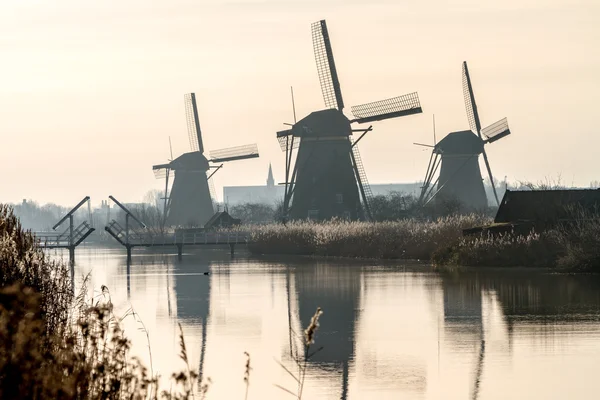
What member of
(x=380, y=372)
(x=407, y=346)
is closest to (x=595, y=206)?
(x=407, y=346)

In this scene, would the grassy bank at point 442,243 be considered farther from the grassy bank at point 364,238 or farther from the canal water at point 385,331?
the canal water at point 385,331

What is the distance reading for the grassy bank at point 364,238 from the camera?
157ft

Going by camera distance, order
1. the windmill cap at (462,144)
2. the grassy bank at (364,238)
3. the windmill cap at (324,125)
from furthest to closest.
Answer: the windmill cap at (462,144) → the windmill cap at (324,125) → the grassy bank at (364,238)

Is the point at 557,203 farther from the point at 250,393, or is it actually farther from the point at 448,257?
the point at 250,393

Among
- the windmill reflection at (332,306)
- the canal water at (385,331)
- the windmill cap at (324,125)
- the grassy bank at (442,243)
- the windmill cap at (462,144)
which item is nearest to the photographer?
the canal water at (385,331)

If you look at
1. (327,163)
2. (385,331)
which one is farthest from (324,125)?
(385,331)

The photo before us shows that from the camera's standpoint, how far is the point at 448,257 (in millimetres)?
43500

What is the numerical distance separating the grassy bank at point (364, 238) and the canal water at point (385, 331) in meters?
8.73

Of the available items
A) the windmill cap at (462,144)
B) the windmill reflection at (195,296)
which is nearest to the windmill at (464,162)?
the windmill cap at (462,144)

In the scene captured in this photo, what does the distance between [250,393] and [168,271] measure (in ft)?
106

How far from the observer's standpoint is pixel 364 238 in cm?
5322

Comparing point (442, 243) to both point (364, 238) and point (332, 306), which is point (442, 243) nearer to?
point (364, 238)

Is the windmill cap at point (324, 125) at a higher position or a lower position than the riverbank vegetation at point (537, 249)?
higher

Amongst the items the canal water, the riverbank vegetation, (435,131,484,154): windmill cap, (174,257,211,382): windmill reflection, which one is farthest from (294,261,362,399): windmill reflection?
(435,131,484,154): windmill cap
